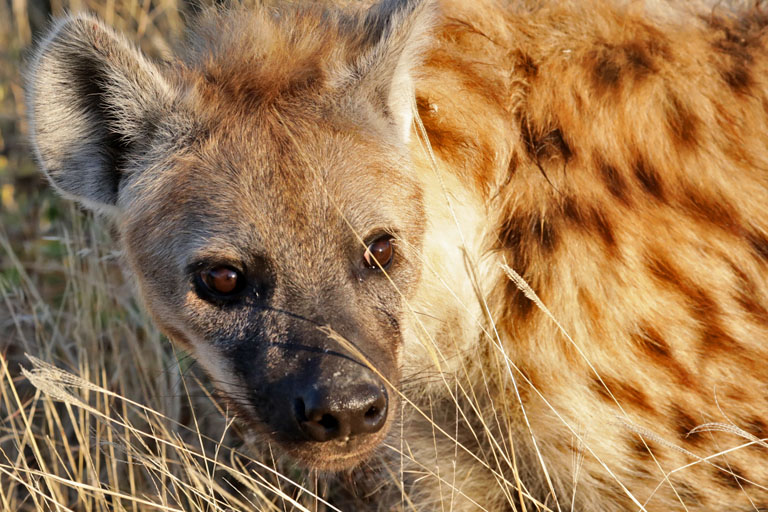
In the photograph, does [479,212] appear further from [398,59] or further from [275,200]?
[275,200]

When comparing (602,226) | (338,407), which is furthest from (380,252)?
(602,226)

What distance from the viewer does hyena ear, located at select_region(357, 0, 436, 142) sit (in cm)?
184

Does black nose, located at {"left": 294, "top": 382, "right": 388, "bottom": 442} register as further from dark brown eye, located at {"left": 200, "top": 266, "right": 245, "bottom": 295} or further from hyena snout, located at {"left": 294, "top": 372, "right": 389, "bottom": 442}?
dark brown eye, located at {"left": 200, "top": 266, "right": 245, "bottom": 295}

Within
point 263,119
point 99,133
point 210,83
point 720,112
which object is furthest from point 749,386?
point 99,133

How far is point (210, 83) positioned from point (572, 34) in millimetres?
886

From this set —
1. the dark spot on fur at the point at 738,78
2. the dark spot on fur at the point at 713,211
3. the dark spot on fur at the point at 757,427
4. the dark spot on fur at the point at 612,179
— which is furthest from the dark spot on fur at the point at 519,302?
the dark spot on fur at the point at 738,78

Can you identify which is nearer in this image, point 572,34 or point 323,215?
point 323,215

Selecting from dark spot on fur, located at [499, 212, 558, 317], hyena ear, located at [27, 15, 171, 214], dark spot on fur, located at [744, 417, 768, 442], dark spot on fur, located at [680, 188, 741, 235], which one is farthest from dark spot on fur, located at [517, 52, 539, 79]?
dark spot on fur, located at [744, 417, 768, 442]

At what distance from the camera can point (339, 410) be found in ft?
5.20

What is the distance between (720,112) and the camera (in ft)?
6.47

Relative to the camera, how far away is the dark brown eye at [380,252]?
184 cm

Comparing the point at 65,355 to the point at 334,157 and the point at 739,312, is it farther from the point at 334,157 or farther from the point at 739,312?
the point at 739,312

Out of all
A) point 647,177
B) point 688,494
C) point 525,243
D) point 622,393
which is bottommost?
point 688,494

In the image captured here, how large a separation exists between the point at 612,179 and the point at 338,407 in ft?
2.81
